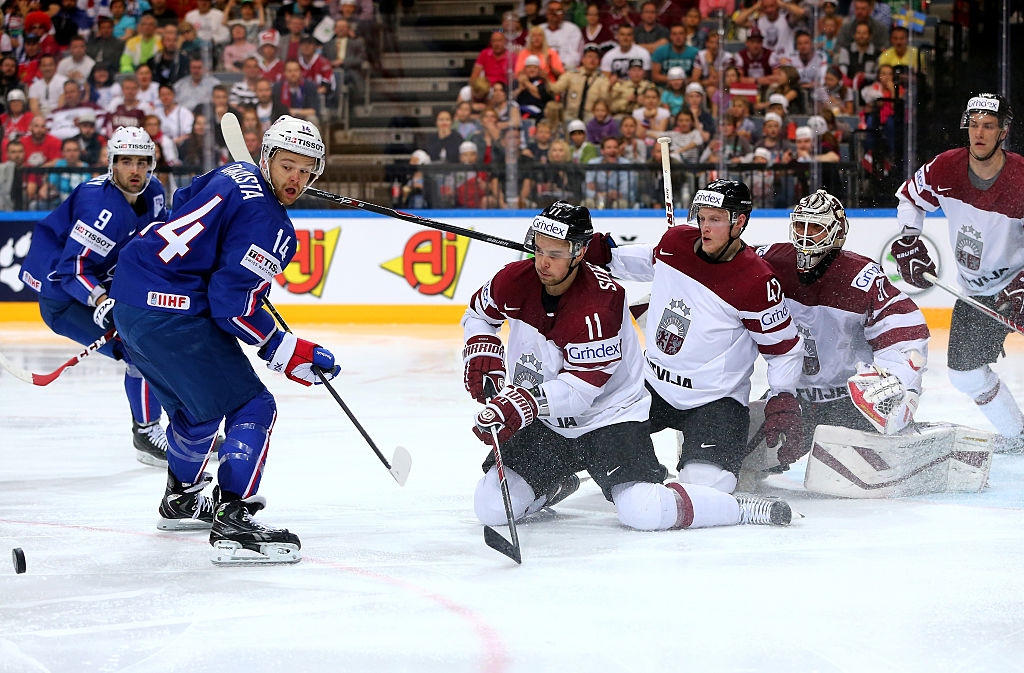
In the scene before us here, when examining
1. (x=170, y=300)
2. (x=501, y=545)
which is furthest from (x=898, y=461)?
(x=170, y=300)

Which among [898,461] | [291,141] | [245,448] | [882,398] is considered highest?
[291,141]

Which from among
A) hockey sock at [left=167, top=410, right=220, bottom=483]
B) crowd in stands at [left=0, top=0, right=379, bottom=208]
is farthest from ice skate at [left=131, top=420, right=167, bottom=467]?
crowd in stands at [left=0, top=0, right=379, bottom=208]

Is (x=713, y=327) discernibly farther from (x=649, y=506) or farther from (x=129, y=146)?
Result: (x=129, y=146)

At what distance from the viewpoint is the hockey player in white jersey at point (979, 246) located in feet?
15.5

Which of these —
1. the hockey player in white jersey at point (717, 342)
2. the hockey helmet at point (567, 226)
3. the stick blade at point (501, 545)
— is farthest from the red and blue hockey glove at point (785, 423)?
the stick blade at point (501, 545)

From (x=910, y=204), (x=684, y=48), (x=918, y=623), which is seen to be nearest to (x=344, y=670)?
(x=918, y=623)

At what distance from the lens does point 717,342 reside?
150 inches

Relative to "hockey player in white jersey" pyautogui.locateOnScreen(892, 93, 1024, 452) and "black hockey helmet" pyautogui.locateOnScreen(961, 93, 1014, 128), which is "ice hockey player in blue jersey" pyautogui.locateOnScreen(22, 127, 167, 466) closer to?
"hockey player in white jersey" pyautogui.locateOnScreen(892, 93, 1024, 452)

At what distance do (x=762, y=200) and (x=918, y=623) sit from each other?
623 cm

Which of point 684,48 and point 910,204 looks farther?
point 684,48

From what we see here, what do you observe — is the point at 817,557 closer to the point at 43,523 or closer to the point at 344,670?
the point at 344,670

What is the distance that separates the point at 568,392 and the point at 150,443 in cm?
192

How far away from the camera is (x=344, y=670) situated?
228cm

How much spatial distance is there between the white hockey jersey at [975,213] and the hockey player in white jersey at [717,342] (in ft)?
4.59
